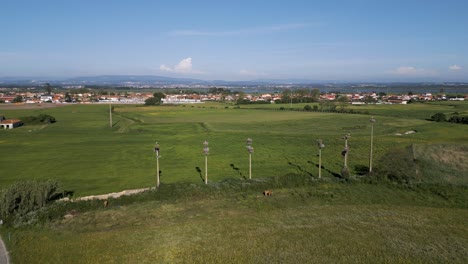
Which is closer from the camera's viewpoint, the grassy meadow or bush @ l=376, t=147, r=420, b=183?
the grassy meadow

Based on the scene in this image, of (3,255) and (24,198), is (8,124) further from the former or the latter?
(3,255)

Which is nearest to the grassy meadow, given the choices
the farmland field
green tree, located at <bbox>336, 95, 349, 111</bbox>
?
the farmland field

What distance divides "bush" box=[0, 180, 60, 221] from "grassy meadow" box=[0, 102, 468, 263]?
124 cm

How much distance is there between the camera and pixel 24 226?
53.6ft

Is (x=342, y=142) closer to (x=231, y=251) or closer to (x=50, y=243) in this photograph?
(x=231, y=251)

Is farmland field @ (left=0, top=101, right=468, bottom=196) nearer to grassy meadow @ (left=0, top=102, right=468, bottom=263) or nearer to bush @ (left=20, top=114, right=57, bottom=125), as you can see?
grassy meadow @ (left=0, top=102, right=468, bottom=263)

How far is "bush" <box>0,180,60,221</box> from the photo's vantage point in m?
17.6

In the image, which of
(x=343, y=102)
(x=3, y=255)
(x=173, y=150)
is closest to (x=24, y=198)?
(x=3, y=255)

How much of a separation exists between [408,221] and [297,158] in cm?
1607

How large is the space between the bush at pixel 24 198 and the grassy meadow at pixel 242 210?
4.07 feet

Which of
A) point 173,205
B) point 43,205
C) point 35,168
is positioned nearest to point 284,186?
point 173,205

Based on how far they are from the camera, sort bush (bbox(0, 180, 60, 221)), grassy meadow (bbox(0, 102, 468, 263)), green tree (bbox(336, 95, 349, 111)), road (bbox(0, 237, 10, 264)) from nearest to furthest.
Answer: road (bbox(0, 237, 10, 264))
grassy meadow (bbox(0, 102, 468, 263))
bush (bbox(0, 180, 60, 221))
green tree (bbox(336, 95, 349, 111))

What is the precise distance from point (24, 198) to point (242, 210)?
10.0 meters

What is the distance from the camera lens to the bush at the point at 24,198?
17.6 m
